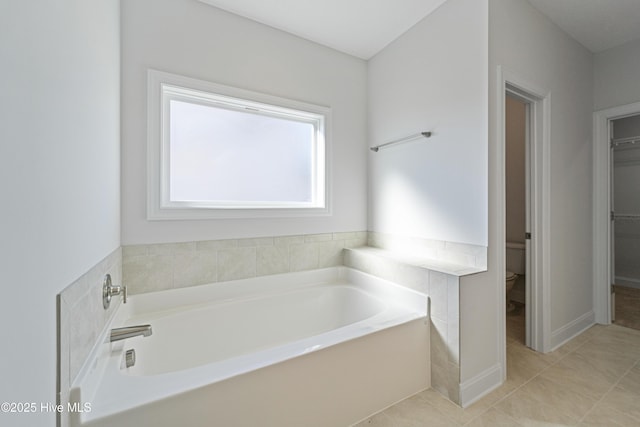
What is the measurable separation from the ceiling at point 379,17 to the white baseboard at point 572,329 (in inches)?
96.9

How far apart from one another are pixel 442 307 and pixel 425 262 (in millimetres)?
357

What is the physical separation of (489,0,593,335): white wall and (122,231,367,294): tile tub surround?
131cm

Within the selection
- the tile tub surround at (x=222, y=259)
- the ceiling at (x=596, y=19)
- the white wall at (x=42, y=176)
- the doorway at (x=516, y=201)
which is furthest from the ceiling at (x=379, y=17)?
the tile tub surround at (x=222, y=259)

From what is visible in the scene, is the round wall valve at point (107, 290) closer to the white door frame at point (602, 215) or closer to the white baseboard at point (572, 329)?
the white baseboard at point (572, 329)

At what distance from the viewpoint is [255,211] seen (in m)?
2.10

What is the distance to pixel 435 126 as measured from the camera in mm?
1991

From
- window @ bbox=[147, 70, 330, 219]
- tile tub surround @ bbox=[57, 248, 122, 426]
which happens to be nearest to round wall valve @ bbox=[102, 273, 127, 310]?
tile tub surround @ bbox=[57, 248, 122, 426]

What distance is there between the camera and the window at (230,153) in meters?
1.81

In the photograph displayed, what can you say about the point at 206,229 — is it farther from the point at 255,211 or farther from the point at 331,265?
the point at 331,265

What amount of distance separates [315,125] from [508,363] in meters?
2.41

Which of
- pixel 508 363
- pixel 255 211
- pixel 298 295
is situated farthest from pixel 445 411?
pixel 255 211

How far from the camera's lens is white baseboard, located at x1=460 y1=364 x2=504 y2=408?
5.11 ft

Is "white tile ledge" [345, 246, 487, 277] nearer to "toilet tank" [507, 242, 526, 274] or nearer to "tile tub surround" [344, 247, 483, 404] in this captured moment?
"tile tub surround" [344, 247, 483, 404]

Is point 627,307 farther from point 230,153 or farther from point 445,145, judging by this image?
point 230,153
